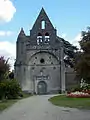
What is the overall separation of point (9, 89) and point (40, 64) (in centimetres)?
4403

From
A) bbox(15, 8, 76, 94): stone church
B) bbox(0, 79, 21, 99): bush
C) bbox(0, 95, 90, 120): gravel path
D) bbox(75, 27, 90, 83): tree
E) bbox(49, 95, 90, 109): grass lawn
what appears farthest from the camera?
bbox(15, 8, 76, 94): stone church

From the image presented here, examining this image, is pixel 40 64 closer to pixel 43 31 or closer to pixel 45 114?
pixel 43 31

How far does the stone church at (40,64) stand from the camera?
94.4 meters

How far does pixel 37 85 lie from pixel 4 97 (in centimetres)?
4554

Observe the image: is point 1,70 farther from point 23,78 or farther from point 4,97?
point 23,78

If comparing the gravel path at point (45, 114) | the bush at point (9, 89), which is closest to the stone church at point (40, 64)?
the bush at point (9, 89)

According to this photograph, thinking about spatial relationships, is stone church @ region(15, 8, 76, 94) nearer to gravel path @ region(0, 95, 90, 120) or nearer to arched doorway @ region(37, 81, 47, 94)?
arched doorway @ region(37, 81, 47, 94)

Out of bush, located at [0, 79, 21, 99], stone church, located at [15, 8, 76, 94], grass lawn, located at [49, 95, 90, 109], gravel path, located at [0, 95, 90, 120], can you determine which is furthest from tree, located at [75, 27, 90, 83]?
stone church, located at [15, 8, 76, 94]

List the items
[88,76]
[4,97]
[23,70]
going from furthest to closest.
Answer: [23,70] → [4,97] → [88,76]

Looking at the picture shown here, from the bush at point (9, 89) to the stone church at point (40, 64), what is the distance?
39.7 m

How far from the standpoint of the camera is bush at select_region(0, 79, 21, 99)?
48.4 m

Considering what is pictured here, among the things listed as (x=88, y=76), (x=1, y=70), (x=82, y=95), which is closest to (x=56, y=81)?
(x=82, y=95)

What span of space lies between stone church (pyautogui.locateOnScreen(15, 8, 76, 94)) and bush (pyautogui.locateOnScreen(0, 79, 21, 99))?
39.7 m

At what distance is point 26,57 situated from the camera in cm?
9488
